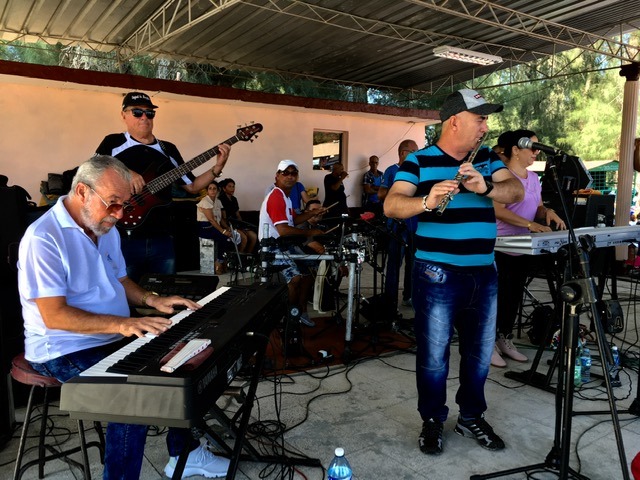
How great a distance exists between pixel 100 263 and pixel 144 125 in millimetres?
1510

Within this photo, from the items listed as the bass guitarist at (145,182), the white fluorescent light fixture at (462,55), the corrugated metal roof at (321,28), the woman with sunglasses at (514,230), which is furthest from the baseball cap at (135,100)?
the white fluorescent light fixture at (462,55)

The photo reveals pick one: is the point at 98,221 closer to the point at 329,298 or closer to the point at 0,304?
the point at 0,304

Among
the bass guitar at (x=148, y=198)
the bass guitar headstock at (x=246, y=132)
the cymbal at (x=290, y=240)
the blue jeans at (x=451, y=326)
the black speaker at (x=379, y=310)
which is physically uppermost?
the bass guitar headstock at (x=246, y=132)

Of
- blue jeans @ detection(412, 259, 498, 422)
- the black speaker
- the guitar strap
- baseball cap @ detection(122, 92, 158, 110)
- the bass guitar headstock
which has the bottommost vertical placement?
the black speaker

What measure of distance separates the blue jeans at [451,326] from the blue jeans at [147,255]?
1.68 m

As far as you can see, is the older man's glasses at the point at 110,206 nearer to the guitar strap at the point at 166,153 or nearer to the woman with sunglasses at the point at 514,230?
the guitar strap at the point at 166,153

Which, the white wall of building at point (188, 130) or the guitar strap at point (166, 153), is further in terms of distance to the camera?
the white wall of building at point (188, 130)

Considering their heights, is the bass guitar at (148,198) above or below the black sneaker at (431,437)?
above

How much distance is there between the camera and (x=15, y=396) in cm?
346

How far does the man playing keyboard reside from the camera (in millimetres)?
1997

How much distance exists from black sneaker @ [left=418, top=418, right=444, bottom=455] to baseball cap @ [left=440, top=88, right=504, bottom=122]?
1.68 metres

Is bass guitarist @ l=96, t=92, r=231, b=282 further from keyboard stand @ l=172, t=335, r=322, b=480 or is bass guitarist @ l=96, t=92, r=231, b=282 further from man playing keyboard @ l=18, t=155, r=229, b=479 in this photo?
keyboard stand @ l=172, t=335, r=322, b=480

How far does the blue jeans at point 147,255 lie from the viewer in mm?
3363

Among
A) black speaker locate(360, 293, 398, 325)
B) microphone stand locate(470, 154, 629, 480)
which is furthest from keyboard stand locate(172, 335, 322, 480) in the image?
black speaker locate(360, 293, 398, 325)
